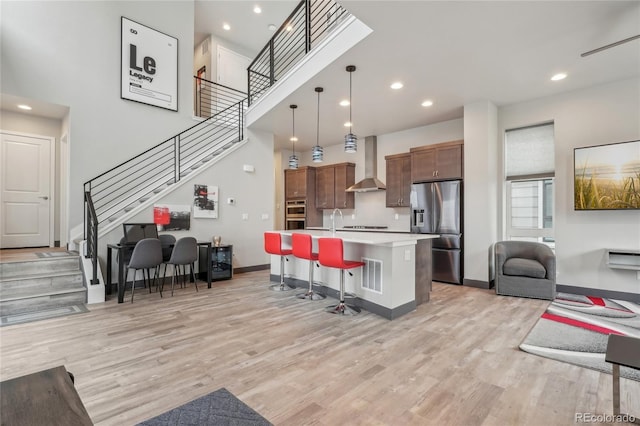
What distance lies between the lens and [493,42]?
3.57 meters

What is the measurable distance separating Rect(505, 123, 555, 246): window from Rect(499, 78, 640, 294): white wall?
219 millimetres

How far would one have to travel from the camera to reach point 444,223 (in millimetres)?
5789

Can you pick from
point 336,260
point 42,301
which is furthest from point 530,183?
point 42,301

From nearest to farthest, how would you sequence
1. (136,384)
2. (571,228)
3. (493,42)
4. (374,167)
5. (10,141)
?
(136,384) < (493,42) < (571,228) < (10,141) < (374,167)

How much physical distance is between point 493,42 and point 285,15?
6.05m

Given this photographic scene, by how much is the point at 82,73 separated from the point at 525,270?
8.23m

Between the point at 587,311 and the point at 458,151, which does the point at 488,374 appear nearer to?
the point at 587,311

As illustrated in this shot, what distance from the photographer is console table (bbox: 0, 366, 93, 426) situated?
0.91 metres

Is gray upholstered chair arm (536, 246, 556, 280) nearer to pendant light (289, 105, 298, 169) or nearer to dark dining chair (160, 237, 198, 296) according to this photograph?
pendant light (289, 105, 298, 169)

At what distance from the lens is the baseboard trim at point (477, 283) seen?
5.30m

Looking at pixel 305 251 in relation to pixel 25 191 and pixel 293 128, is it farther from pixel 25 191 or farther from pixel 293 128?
pixel 25 191

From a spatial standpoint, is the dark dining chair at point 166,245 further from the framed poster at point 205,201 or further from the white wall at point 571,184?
the white wall at point 571,184

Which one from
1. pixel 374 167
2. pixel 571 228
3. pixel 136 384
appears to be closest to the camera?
pixel 136 384

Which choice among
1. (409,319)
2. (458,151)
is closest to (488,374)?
(409,319)
